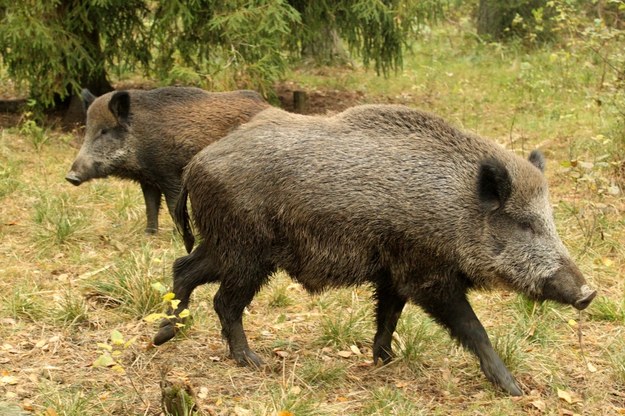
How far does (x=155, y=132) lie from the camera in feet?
26.9

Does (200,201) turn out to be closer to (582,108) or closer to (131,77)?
(582,108)

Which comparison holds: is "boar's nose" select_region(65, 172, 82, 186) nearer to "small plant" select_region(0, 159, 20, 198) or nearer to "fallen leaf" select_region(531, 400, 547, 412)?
"small plant" select_region(0, 159, 20, 198)

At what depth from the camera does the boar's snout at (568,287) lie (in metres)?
4.89

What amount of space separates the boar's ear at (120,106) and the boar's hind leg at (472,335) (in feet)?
13.6

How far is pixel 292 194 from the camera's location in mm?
5164

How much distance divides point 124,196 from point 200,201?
12.6ft

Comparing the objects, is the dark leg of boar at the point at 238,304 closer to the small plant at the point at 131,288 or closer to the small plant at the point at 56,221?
the small plant at the point at 131,288

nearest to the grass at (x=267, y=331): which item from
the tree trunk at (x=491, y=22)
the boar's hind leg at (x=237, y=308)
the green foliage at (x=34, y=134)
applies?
the boar's hind leg at (x=237, y=308)

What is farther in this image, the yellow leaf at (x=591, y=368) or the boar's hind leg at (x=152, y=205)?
the boar's hind leg at (x=152, y=205)

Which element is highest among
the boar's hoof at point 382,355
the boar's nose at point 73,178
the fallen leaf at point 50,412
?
the fallen leaf at point 50,412

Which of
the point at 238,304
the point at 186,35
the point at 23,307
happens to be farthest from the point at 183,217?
the point at 186,35

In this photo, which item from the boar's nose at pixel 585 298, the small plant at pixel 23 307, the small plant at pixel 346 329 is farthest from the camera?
the small plant at pixel 23 307

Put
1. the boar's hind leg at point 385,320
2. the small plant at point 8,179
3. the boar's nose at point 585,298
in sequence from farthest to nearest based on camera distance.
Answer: the small plant at point 8,179
the boar's hind leg at point 385,320
the boar's nose at point 585,298

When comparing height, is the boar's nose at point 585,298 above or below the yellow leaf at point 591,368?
above
